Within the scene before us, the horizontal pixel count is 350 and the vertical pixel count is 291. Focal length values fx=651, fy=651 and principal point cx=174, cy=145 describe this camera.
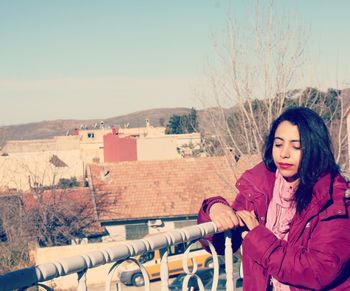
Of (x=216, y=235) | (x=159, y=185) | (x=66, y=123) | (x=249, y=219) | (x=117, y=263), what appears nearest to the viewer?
(x=117, y=263)

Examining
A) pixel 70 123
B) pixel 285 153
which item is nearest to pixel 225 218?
pixel 285 153

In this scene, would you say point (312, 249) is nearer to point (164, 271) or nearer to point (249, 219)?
point (249, 219)

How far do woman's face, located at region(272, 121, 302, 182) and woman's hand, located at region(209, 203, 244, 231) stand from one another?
0.88 feet

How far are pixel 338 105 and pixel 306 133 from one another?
19.9 meters

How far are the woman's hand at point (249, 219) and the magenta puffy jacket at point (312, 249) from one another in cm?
13

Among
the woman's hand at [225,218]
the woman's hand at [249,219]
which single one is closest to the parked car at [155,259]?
the woman's hand at [225,218]

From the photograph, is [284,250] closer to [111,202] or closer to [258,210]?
[258,210]

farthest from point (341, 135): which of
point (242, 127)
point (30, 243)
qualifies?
point (30, 243)

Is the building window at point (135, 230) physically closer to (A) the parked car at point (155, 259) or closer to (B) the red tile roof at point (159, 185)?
(B) the red tile roof at point (159, 185)

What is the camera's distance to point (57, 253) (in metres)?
22.0

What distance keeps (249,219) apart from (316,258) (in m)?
0.39

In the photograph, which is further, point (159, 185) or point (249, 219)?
point (159, 185)

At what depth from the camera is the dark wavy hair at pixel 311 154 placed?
7.38ft

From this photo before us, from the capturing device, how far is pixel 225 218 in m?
2.50
